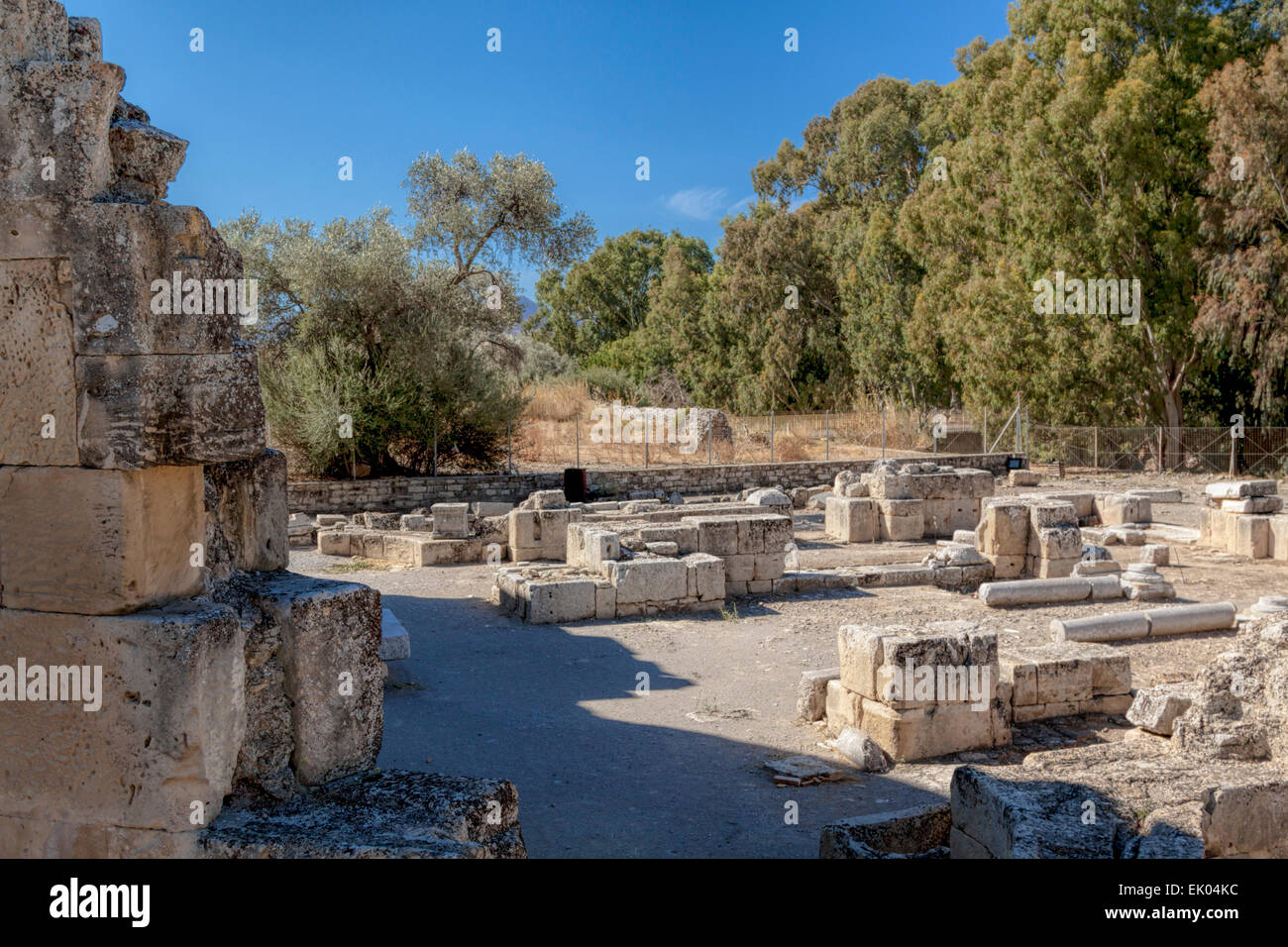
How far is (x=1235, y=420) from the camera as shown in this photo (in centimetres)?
2573

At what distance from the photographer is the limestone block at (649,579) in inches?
477

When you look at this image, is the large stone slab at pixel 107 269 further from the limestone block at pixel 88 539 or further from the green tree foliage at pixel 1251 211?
the green tree foliage at pixel 1251 211

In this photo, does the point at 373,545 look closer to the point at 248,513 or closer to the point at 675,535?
the point at 675,535

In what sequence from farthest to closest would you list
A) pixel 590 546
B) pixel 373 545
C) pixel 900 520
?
pixel 900 520, pixel 373 545, pixel 590 546

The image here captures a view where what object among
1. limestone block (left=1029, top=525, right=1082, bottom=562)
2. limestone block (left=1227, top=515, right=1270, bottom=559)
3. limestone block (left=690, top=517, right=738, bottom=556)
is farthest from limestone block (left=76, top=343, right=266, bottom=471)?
limestone block (left=1227, top=515, right=1270, bottom=559)

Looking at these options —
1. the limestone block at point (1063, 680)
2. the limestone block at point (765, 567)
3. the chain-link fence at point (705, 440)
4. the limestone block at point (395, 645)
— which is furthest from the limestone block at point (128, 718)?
the chain-link fence at point (705, 440)

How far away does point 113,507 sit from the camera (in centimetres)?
338

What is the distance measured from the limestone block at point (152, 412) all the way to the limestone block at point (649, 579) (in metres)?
8.79

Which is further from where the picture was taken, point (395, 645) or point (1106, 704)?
point (395, 645)

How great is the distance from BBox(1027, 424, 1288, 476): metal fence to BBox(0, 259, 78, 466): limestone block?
90.3 ft

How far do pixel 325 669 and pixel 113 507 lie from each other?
100 centimetres

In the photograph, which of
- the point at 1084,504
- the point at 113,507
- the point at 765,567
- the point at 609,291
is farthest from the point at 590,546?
the point at 609,291
